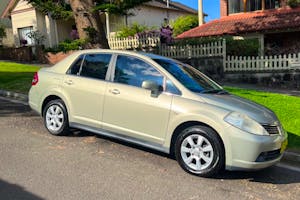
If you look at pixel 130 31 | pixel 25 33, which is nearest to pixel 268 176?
pixel 130 31

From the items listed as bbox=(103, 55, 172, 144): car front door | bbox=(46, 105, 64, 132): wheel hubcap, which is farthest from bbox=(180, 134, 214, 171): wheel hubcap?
bbox=(46, 105, 64, 132): wheel hubcap

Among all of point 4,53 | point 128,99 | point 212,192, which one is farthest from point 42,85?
point 4,53

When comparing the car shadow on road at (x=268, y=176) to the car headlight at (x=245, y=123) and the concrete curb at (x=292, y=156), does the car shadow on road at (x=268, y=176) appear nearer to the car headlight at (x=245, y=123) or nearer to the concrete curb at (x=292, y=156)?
the concrete curb at (x=292, y=156)

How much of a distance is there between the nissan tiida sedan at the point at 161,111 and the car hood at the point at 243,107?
0.05ft

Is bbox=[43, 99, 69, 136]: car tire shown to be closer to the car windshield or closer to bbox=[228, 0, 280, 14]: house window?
the car windshield

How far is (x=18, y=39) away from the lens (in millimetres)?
30094

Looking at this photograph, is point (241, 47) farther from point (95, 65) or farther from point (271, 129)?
point (271, 129)

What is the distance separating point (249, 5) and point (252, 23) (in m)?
2.82

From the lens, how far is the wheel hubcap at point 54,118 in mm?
6795

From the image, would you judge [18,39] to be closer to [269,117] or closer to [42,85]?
[42,85]

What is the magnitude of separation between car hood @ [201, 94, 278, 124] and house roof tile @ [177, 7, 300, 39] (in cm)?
1591

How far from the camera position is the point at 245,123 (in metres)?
5.07

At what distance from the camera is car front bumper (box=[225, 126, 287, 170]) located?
4.95 meters

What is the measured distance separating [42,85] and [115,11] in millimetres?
5811
